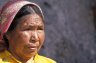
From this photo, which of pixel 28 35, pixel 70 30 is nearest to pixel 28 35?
pixel 28 35

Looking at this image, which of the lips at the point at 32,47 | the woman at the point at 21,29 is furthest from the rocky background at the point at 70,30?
the lips at the point at 32,47

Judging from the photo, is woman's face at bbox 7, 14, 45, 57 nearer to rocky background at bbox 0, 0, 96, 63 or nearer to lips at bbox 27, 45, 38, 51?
lips at bbox 27, 45, 38, 51

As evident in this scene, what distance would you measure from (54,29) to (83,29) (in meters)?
0.73

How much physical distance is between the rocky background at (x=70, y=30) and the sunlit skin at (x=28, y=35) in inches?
110

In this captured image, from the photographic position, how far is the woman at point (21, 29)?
4.04 m

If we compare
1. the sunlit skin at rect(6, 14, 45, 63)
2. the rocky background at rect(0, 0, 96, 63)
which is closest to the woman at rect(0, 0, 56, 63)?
the sunlit skin at rect(6, 14, 45, 63)

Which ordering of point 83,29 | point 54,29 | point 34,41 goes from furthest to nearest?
point 83,29 < point 54,29 < point 34,41

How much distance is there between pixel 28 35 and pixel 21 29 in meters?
0.09

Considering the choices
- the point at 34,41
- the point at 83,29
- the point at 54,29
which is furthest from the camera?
the point at 83,29

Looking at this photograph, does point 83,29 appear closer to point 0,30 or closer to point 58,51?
point 58,51

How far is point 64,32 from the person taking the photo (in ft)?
24.4

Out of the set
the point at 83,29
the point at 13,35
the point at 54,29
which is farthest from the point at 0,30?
the point at 83,29

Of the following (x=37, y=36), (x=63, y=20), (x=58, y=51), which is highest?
(x=37, y=36)

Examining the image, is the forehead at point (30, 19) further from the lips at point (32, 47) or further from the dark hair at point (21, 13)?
the lips at point (32, 47)
